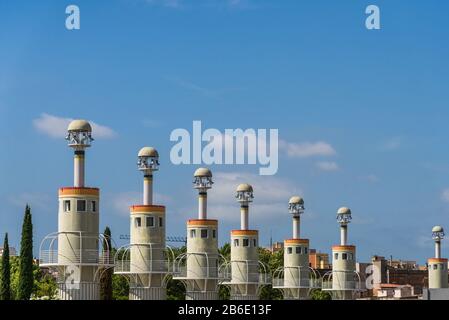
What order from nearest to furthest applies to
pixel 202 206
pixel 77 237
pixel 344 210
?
pixel 77 237, pixel 202 206, pixel 344 210

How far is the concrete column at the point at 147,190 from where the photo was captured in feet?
305

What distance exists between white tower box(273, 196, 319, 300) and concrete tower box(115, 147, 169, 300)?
3480cm

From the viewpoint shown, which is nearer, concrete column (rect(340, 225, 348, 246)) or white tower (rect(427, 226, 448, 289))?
concrete column (rect(340, 225, 348, 246))

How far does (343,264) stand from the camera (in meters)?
138

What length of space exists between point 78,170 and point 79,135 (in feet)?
8.94

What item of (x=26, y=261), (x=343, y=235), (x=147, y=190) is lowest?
(x=26, y=261)

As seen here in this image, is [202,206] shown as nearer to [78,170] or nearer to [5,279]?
[5,279]

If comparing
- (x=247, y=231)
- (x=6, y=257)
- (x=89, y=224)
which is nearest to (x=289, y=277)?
(x=247, y=231)

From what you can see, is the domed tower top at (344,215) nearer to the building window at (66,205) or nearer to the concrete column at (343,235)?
the concrete column at (343,235)

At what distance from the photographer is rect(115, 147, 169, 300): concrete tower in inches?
3656

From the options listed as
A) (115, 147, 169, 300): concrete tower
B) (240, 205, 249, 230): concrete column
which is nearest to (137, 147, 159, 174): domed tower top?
(115, 147, 169, 300): concrete tower

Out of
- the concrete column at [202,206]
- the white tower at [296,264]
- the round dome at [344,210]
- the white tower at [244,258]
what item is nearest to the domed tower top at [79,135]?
the concrete column at [202,206]

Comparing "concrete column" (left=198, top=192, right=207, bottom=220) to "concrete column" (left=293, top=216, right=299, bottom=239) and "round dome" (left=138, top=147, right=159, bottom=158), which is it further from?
"concrete column" (left=293, top=216, right=299, bottom=239)

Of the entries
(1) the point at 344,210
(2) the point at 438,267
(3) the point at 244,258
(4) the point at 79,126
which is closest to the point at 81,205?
(4) the point at 79,126
